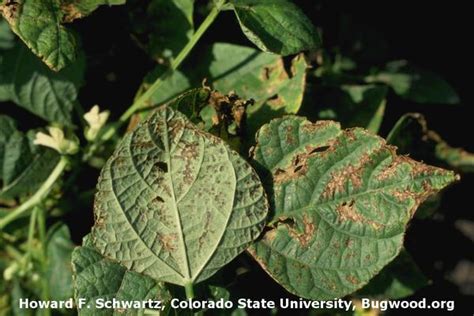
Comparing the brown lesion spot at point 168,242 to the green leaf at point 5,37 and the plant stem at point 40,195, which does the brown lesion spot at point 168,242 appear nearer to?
the plant stem at point 40,195

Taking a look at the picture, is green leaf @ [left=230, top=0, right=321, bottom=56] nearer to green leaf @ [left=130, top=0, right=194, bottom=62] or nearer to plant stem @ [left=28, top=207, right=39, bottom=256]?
green leaf @ [left=130, top=0, right=194, bottom=62]

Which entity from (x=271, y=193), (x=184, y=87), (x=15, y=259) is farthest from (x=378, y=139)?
(x=15, y=259)

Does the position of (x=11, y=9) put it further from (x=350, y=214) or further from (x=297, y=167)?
(x=350, y=214)

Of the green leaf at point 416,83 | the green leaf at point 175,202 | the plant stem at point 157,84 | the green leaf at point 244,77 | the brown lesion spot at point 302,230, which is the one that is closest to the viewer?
the green leaf at point 175,202

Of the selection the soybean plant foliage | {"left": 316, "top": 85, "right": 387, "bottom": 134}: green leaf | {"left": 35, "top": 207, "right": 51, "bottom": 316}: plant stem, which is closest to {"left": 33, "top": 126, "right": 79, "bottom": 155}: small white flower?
the soybean plant foliage

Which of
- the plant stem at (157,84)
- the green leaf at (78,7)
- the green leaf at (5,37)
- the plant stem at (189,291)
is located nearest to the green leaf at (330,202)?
the plant stem at (189,291)

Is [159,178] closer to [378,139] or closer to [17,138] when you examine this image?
[378,139]

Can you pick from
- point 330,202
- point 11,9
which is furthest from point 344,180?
point 11,9
